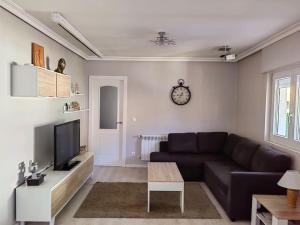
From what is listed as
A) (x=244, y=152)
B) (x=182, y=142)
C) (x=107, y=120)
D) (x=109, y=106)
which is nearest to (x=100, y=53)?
(x=109, y=106)

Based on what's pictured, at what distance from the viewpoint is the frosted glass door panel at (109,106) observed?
256 inches

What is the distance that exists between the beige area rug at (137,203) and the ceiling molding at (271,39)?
2670mm

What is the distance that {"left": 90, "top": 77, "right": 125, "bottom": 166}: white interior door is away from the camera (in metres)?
6.48

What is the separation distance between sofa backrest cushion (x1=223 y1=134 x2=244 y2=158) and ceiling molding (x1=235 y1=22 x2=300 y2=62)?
164 cm

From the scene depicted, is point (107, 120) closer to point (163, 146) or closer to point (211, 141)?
point (163, 146)

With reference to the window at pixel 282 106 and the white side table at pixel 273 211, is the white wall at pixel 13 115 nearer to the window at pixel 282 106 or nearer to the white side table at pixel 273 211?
the white side table at pixel 273 211

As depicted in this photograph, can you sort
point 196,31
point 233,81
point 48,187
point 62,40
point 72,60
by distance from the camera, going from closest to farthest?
point 48,187 < point 196,31 < point 62,40 < point 72,60 < point 233,81

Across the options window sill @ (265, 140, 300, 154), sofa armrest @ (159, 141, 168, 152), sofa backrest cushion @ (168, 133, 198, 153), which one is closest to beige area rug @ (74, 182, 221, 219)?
sofa backrest cushion @ (168, 133, 198, 153)

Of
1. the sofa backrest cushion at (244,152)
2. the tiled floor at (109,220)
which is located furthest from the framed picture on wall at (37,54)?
the sofa backrest cushion at (244,152)

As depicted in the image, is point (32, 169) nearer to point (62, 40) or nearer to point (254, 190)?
point (62, 40)

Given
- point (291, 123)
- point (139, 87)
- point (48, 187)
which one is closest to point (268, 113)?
point (291, 123)

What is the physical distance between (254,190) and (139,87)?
12.0ft

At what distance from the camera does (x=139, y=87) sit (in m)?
6.43

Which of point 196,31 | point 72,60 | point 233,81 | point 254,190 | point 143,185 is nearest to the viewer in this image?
point 254,190
